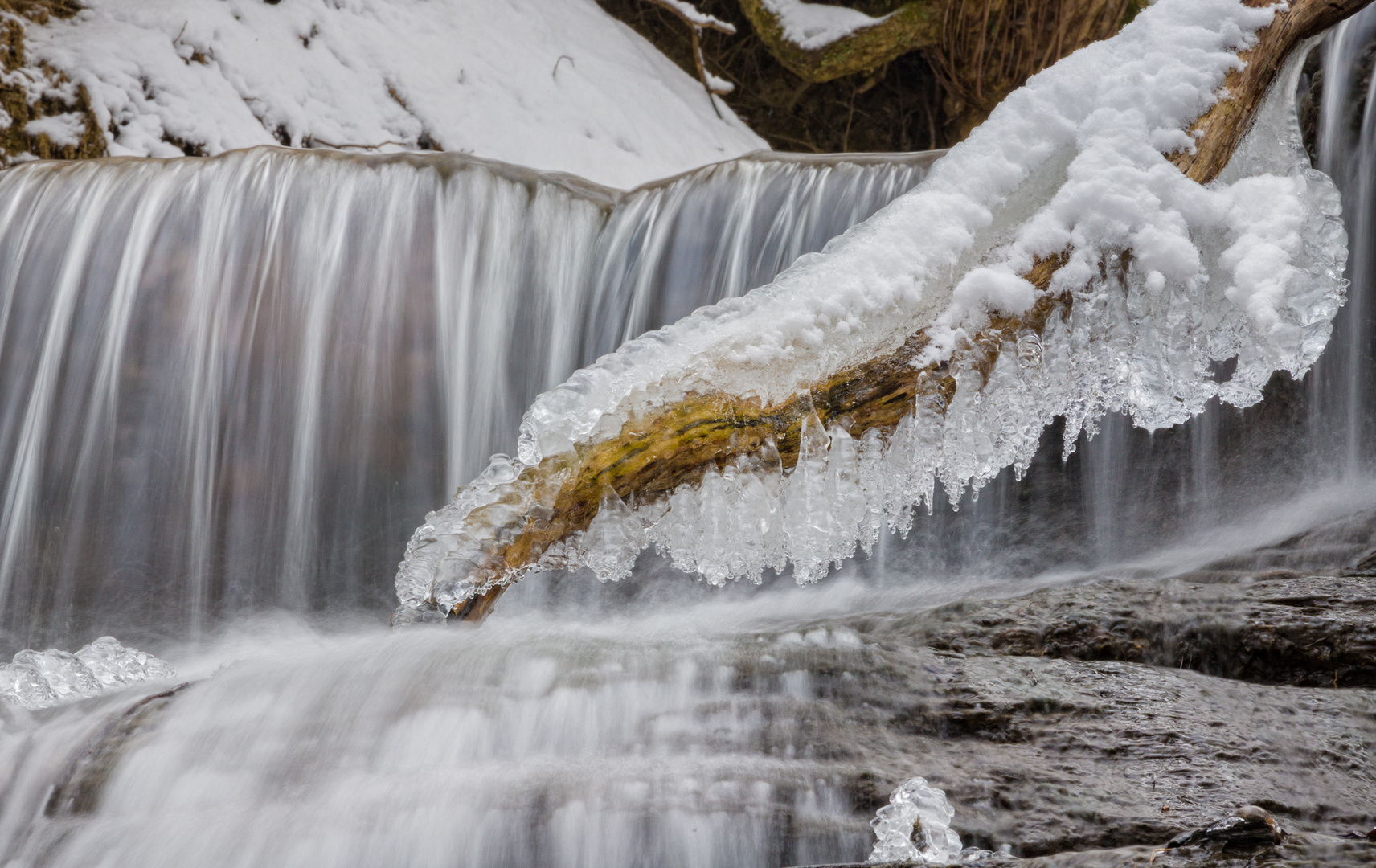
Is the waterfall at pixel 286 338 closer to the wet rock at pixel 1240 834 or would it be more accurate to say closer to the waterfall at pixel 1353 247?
the waterfall at pixel 1353 247

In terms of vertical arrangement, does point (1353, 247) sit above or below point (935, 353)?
above

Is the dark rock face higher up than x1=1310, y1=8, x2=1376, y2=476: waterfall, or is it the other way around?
x1=1310, y1=8, x2=1376, y2=476: waterfall

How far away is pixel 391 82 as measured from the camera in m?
5.14

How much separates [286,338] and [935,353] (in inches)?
100.0

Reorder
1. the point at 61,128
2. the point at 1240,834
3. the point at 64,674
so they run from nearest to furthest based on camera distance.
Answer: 1. the point at 1240,834
2. the point at 64,674
3. the point at 61,128

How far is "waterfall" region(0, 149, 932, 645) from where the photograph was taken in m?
3.47

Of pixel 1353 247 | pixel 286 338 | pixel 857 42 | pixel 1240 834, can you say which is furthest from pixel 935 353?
pixel 857 42

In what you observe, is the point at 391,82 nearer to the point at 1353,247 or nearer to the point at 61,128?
the point at 61,128

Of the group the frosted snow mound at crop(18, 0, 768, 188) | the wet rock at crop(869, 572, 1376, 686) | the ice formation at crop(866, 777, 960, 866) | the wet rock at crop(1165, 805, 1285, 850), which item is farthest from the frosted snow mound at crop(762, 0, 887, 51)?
the wet rock at crop(1165, 805, 1285, 850)

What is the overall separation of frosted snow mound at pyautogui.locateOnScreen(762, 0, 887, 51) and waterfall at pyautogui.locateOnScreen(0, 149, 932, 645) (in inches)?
95.8

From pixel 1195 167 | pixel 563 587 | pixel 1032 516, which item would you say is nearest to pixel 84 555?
pixel 563 587

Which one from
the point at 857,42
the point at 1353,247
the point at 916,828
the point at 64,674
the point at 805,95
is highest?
the point at 857,42

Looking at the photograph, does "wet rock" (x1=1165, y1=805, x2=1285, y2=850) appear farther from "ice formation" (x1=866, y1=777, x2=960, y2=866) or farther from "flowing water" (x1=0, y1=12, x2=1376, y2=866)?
"flowing water" (x1=0, y1=12, x2=1376, y2=866)

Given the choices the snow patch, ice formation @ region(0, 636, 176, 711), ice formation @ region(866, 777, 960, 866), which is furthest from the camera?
the snow patch
